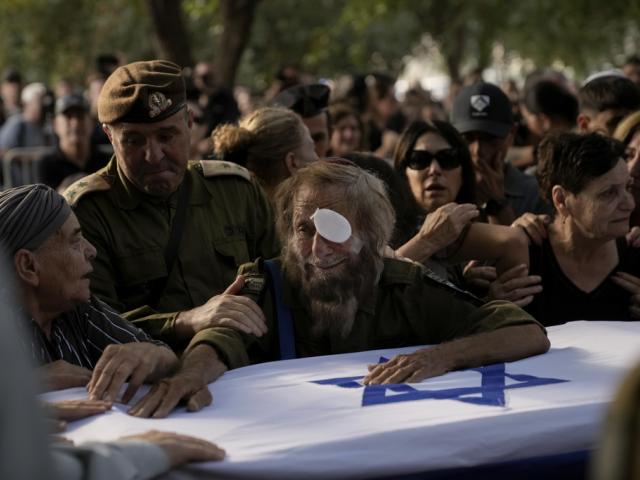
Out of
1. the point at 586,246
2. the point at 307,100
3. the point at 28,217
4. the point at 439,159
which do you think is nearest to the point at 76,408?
the point at 28,217

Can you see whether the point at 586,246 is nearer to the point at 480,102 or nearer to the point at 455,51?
the point at 480,102

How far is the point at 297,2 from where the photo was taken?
37344 mm

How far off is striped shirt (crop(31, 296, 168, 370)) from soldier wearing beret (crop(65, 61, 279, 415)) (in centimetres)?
45

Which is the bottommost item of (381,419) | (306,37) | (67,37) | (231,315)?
(381,419)

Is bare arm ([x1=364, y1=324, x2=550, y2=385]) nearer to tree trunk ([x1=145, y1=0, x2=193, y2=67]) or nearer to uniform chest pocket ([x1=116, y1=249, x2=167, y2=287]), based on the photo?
uniform chest pocket ([x1=116, y1=249, x2=167, y2=287])

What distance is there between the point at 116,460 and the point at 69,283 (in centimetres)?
151

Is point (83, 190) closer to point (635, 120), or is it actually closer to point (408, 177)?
point (408, 177)

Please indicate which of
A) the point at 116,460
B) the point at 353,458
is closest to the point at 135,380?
the point at 353,458

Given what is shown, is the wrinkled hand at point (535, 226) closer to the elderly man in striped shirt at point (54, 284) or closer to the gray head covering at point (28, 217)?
the elderly man in striped shirt at point (54, 284)

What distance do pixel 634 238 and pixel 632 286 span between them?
0.37m

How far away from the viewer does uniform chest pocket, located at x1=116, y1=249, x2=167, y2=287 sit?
5047mm

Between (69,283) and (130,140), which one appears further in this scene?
(130,140)

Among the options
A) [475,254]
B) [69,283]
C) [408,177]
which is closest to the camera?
[69,283]

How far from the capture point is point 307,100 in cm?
743
